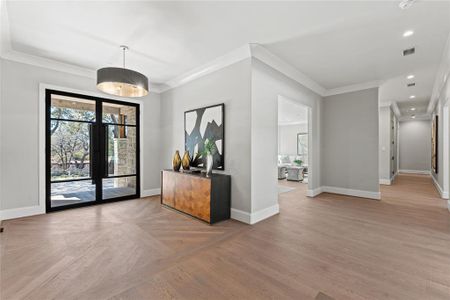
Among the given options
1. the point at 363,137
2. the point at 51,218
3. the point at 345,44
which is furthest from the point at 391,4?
the point at 51,218

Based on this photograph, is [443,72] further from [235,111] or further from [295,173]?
[295,173]

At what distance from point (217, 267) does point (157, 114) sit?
448 cm

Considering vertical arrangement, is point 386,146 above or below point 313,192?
above

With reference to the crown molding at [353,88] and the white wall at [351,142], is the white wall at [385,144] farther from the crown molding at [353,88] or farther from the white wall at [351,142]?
the crown molding at [353,88]

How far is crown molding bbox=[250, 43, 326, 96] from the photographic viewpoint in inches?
Result: 136

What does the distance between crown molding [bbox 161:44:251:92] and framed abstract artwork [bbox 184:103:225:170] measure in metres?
0.74

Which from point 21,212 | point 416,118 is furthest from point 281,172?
point 21,212

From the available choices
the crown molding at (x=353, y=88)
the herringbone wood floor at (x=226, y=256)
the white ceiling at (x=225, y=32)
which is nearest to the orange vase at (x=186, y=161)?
the herringbone wood floor at (x=226, y=256)

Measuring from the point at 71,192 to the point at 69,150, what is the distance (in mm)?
898

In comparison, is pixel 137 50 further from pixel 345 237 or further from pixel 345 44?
pixel 345 237

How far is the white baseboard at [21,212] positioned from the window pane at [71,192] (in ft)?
0.75

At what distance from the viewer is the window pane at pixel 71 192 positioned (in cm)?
411

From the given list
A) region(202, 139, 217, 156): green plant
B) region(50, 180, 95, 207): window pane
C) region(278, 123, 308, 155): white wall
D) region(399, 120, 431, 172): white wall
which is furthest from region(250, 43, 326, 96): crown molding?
region(399, 120, 431, 172): white wall

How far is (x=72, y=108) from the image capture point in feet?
14.1
